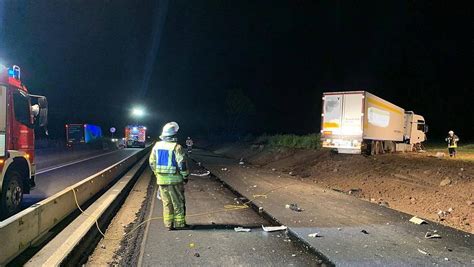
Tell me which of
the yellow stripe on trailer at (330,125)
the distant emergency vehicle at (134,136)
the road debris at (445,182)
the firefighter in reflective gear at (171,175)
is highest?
the yellow stripe on trailer at (330,125)

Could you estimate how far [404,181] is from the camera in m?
14.6

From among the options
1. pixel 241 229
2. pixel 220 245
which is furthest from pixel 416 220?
pixel 220 245

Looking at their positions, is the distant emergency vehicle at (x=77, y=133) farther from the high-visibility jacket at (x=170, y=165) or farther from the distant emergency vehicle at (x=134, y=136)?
the high-visibility jacket at (x=170, y=165)

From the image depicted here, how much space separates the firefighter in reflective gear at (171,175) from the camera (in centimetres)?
789

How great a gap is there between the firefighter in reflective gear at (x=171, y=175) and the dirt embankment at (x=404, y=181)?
237 inches

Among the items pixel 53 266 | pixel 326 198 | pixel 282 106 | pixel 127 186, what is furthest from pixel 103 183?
pixel 282 106

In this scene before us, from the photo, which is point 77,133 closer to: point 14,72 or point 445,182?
point 14,72

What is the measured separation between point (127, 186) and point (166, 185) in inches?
294

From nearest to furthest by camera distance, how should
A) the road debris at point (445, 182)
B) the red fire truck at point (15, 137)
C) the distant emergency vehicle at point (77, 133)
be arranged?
the red fire truck at point (15, 137), the road debris at point (445, 182), the distant emergency vehicle at point (77, 133)

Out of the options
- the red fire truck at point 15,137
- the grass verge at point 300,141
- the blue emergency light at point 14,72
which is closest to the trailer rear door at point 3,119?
the red fire truck at point 15,137

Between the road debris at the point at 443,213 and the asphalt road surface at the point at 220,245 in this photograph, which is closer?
the asphalt road surface at the point at 220,245

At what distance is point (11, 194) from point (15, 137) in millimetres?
1245

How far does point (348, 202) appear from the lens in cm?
1119

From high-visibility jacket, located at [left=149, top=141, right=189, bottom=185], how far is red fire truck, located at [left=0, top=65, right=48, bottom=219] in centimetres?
321
